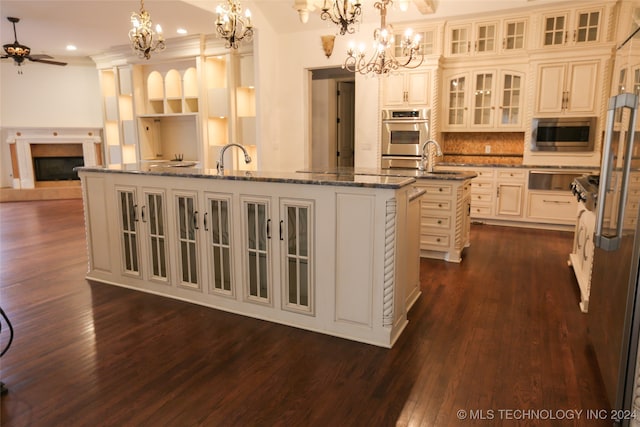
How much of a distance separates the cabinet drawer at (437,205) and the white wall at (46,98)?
8.06 metres

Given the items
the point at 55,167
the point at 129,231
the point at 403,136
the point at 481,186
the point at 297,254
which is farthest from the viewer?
the point at 55,167

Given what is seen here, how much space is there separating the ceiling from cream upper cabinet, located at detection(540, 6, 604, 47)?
1.24 ft

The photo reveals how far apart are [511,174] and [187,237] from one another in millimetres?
4639

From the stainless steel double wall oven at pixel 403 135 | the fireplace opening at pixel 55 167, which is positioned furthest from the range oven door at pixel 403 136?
the fireplace opening at pixel 55 167

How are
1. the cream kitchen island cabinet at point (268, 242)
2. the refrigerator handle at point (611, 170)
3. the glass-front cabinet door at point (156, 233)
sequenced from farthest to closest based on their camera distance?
the glass-front cabinet door at point (156, 233)
the cream kitchen island cabinet at point (268, 242)
the refrigerator handle at point (611, 170)

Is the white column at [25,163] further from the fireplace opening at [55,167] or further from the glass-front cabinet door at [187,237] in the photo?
the glass-front cabinet door at [187,237]

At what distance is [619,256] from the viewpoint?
192 centimetres

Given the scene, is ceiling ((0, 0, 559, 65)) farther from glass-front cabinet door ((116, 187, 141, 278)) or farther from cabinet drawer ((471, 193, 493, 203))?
glass-front cabinet door ((116, 187, 141, 278))

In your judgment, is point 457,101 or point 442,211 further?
point 457,101

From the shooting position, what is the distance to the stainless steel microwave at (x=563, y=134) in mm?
5562

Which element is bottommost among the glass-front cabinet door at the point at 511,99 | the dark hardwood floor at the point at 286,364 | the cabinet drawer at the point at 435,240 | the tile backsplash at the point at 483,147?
the dark hardwood floor at the point at 286,364

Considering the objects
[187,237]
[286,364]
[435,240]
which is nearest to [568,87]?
[435,240]

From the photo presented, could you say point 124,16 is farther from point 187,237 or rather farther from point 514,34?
point 514,34

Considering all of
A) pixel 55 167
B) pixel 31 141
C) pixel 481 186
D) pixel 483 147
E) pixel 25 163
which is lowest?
pixel 481 186
